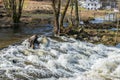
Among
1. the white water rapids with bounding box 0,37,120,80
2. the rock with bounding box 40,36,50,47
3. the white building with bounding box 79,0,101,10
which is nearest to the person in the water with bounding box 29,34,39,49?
the white water rapids with bounding box 0,37,120,80

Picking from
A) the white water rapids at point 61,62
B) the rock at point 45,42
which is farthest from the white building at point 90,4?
the white water rapids at point 61,62

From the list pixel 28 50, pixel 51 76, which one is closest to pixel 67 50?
pixel 28 50

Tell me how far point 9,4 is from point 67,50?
20.4 meters

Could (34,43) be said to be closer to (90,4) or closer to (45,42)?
(45,42)

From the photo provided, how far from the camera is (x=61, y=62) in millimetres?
18609

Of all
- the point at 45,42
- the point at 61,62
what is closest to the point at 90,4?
the point at 45,42

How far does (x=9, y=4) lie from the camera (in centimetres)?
4091

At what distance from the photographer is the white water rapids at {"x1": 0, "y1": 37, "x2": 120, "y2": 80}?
52.4 feet

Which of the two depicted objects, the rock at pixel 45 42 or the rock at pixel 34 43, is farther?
the rock at pixel 45 42

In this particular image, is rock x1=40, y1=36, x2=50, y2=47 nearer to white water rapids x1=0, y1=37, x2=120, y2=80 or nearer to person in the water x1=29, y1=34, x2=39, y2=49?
white water rapids x1=0, y1=37, x2=120, y2=80

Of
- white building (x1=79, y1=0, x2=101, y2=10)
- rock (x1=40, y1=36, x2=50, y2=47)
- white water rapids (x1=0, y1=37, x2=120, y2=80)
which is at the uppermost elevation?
white water rapids (x1=0, y1=37, x2=120, y2=80)

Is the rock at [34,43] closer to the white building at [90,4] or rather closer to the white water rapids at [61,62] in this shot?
the white water rapids at [61,62]

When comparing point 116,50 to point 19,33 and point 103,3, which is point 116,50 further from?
point 103,3

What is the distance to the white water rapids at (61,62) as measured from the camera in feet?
52.4
